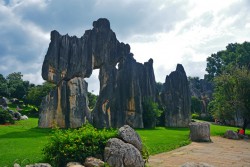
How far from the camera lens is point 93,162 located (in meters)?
10.5

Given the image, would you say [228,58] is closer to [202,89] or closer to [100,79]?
[202,89]

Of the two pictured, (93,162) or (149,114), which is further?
(149,114)

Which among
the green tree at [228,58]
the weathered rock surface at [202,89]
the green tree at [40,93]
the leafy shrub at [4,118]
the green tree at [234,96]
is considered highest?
the green tree at [228,58]

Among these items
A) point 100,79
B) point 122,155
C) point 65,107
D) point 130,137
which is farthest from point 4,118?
point 122,155

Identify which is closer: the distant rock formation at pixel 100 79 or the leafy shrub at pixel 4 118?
the distant rock formation at pixel 100 79

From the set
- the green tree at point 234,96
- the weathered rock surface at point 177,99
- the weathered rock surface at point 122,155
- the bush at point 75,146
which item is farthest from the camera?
the weathered rock surface at point 177,99

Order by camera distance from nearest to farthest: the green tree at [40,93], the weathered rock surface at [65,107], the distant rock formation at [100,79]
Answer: the weathered rock surface at [65,107] < the distant rock formation at [100,79] < the green tree at [40,93]

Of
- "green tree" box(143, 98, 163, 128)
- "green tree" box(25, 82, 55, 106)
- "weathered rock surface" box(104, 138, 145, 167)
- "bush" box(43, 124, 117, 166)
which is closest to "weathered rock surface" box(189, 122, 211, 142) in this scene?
"bush" box(43, 124, 117, 166)

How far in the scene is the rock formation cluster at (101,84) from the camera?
29.6 metres

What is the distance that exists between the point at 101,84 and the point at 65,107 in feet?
26.2

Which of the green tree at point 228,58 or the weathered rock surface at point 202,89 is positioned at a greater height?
the green tree at point 228,58

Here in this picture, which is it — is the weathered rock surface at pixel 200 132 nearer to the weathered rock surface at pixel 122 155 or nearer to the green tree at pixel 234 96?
the green tree at pixel 234 96

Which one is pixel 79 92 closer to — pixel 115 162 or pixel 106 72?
pixel 106 72

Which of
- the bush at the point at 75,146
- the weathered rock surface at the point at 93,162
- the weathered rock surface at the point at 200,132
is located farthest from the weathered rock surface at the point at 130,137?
the weathered rock surface at the point at 200,132
